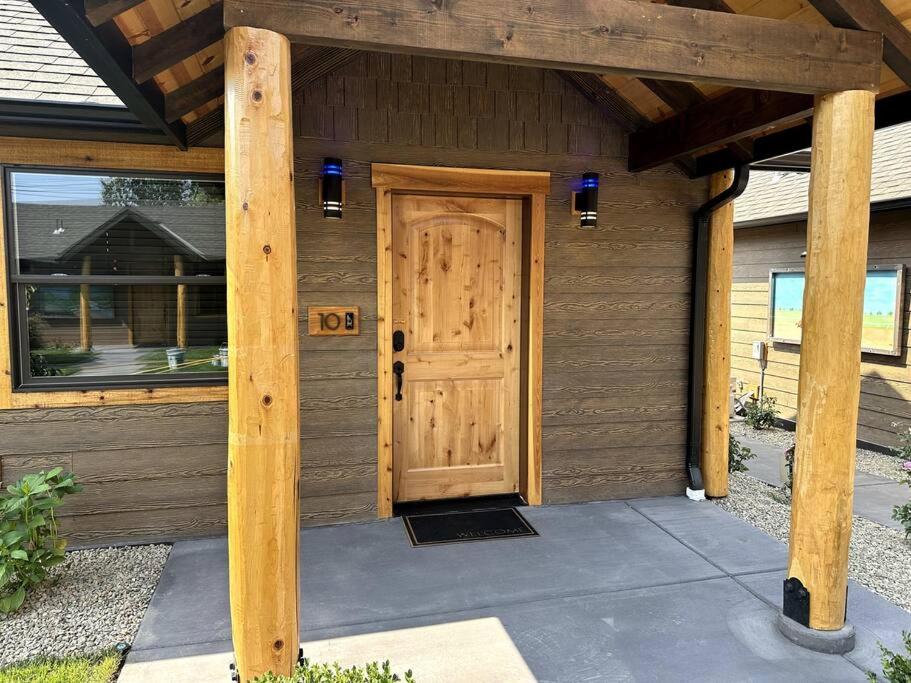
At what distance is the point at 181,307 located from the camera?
3.58 m

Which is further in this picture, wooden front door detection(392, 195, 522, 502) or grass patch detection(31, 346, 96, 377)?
wooden front door detection(392, 195, 522, 502)

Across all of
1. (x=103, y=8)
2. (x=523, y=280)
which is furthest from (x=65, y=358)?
(x=523, y=280)

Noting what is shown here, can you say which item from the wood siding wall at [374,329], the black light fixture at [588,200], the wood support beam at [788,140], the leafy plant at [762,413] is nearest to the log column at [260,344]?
the wood siding wall at [374,329]

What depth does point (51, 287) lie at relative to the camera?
3398mm

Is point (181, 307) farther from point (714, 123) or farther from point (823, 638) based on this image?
point (823, 638)

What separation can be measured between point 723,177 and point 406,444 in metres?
2.91

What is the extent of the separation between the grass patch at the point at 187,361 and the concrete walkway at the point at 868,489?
4.24 metres

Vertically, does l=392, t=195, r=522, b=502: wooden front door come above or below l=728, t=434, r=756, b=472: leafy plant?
above

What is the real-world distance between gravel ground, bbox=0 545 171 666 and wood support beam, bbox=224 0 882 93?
2.56m

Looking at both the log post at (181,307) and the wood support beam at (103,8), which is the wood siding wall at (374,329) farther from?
the wood support beam at (103,8)

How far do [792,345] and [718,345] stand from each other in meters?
3.40

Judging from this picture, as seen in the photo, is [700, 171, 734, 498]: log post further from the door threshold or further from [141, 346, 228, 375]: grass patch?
[141, 346, 228, 375]: grass patch

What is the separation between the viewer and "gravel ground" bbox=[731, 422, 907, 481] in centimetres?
525

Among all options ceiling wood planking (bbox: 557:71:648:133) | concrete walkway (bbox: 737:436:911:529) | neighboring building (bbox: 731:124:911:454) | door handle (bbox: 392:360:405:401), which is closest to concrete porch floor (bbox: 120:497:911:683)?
door handle (bbox: 392:360:405:401)
